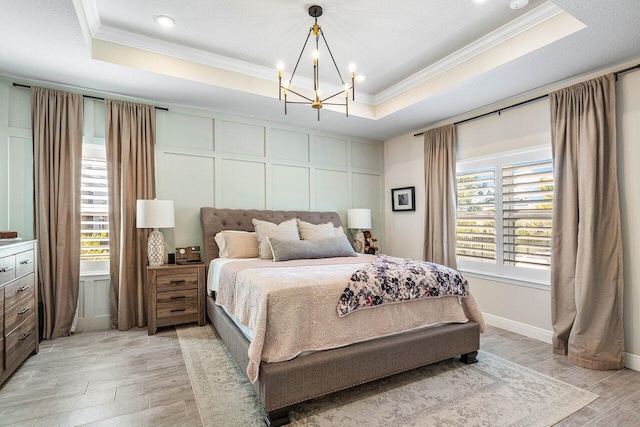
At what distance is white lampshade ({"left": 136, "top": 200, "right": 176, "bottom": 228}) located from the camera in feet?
11.3

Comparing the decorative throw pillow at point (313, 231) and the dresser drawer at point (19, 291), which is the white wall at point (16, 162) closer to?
the dresser drawer at point (19, 291)

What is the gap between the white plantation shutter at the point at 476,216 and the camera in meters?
3.83

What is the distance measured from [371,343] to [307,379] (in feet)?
1.77

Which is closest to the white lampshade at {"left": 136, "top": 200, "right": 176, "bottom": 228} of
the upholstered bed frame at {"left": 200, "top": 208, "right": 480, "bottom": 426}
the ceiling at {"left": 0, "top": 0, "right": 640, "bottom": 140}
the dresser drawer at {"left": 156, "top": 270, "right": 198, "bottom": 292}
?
the dresser drawer at {"left": 156, "top": 270, "right": 198, "bottom": 292}

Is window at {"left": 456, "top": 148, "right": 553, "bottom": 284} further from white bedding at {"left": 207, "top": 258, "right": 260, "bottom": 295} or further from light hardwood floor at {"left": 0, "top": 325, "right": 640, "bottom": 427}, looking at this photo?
white bedding at {"left": 207, "top": 258, "right": 260, "bottom": 295}

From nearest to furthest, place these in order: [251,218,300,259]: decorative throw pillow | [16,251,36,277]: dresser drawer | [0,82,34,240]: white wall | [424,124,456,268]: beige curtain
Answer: [16,251,36,277]: dresser drawer → [0,82,34,240]: white wall → [251,218,300,259]: decorative throw pillow → [424,124,456,268]: beige curtain

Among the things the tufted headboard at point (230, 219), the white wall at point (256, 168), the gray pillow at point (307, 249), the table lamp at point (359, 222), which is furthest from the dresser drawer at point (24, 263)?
the table lamp at point (359, 222)

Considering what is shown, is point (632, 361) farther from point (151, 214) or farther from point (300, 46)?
point (151, 214)

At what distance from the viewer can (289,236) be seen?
3938 mm

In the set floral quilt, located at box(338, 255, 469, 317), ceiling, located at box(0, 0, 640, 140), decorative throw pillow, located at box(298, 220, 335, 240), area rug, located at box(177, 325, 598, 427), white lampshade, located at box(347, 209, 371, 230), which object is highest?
ceiling, located at box(0, 0, 640, 140)

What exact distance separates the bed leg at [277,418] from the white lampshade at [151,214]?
7.81 feet

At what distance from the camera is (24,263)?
8.87ft

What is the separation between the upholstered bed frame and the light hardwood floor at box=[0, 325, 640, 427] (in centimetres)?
45

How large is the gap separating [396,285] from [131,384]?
2.12 metres
